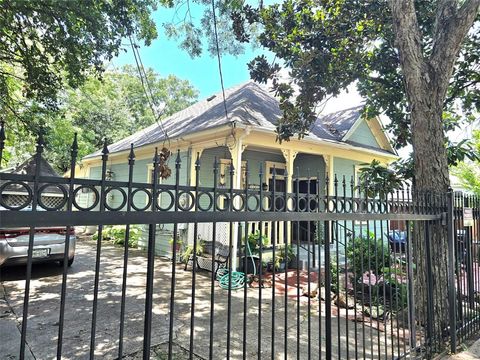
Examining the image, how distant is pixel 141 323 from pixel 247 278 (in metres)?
2.26

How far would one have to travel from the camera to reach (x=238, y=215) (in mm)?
2068

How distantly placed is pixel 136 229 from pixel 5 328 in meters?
8.02

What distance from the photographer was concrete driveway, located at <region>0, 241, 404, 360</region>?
3461mm

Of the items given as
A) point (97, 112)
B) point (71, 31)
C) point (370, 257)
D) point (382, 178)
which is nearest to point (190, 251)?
point (382, 178)

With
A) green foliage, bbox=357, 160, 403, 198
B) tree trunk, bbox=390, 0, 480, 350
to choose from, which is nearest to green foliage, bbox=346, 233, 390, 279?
tree trunk, bbox=390, 0, 480, 350

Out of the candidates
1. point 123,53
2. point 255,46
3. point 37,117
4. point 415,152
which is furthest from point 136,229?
point 415,152

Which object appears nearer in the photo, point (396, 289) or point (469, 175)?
point (396, 289)

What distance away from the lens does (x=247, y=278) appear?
298cm

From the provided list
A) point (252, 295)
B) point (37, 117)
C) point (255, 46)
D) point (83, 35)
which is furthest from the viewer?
point (37, 117)

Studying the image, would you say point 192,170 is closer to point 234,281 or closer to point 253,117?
point 253,117

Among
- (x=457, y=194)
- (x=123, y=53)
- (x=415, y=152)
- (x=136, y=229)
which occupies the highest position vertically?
(x=123, y=53)

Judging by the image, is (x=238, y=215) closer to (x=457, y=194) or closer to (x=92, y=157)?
(x=457, y=194)

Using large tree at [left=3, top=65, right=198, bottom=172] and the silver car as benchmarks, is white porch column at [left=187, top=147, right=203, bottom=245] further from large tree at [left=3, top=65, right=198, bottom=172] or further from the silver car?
the silver car

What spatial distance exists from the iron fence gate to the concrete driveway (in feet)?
0.10
